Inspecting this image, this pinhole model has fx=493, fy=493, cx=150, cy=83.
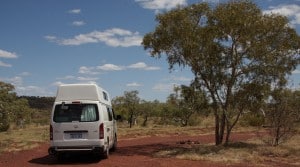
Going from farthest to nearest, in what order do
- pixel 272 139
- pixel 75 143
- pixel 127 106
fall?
pixel 127 106
pixel 272 139
pixel 75 143

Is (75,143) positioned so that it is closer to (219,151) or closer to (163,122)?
(219,151)

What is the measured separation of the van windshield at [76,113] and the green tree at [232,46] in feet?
18.9

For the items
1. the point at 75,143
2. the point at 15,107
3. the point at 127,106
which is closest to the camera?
the point at 75,143

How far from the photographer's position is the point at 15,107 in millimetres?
52812

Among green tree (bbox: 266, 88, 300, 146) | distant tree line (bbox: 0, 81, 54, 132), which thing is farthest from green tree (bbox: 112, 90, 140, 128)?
green tree (bbox: 266, 88, 300, 146)

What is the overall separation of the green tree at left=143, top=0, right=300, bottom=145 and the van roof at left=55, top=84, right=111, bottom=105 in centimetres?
513

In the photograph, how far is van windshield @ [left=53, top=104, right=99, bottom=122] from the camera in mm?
16844

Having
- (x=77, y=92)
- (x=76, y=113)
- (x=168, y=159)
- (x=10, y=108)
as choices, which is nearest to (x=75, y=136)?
(x=76, y=113)

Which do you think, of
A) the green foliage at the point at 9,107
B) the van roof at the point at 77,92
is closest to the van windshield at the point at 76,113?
the van roof at the point at 77,92

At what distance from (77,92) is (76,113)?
2.92ft

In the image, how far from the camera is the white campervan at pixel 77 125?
16.7 metres

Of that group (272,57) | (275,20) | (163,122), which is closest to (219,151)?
(272,57)

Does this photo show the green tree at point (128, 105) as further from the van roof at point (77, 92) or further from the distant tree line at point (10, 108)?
the van roof at point (77, 92)

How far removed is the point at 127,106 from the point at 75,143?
46698mm
